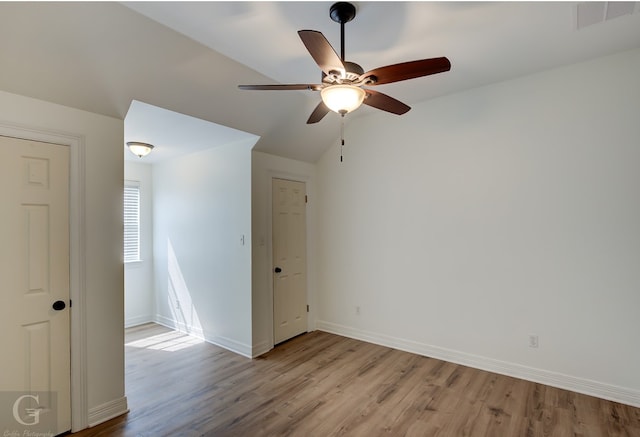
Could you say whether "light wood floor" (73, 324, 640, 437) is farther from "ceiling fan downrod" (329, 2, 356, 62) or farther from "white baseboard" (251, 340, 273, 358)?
"ceiling fan downrod" (329, 2, 356, 62)

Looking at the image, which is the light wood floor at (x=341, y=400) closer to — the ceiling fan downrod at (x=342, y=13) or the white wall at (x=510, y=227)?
the white wall at (x=510, y=227)

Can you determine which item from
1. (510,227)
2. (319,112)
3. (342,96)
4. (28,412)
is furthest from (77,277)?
(510,227)

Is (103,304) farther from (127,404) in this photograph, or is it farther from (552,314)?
(552,314)

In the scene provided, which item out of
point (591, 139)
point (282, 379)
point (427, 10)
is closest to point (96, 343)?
point (282, 379)

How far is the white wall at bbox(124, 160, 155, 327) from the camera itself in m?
4.70

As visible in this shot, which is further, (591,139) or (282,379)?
(282,379)

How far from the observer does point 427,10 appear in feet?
6.59

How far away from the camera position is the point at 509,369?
3.09 meters

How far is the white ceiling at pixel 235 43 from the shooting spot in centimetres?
192

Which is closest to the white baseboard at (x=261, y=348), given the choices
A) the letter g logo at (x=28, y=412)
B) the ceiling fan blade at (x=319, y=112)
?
the letter g logo at (x=28, y=412)

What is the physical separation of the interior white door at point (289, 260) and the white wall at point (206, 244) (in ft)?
1.39

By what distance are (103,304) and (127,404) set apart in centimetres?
89

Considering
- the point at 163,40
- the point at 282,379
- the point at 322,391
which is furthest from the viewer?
the point at 282,379

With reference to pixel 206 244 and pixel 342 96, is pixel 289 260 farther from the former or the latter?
pixel 342 96
